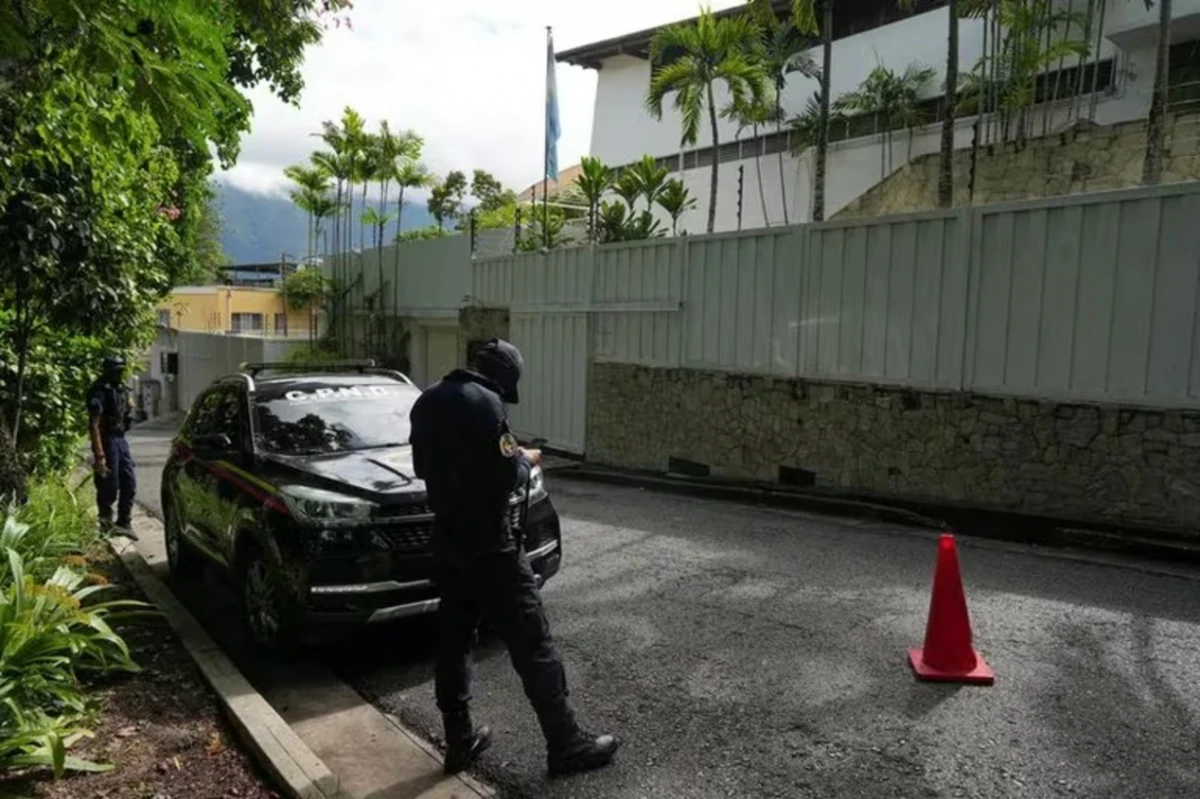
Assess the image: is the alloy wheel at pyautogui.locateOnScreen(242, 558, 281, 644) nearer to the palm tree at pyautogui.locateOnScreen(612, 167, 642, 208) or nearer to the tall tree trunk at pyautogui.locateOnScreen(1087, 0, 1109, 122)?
the palm tree at pyautogui.locateOnScreen(612, 167, 642, 208)

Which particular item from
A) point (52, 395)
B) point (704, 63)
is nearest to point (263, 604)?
point (52, 395)

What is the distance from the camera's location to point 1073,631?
507cm

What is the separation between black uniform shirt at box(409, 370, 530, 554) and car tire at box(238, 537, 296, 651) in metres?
1.83

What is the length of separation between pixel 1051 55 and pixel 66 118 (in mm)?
14805

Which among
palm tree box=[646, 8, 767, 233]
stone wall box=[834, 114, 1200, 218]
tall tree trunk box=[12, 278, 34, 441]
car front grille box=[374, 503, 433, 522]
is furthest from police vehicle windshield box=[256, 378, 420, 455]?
palm tree box=[646, 8, 767, 233]

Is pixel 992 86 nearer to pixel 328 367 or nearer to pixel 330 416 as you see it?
pixel 328 367

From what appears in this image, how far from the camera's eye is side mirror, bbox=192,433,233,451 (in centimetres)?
574

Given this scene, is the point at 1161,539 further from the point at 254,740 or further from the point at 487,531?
the point at 254,740

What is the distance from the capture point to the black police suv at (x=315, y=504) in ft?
15.5

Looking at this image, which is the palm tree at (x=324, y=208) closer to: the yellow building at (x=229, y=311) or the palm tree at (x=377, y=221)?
the palm tree at (x=377, y=221)

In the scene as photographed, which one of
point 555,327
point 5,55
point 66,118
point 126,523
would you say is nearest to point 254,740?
point 5,55

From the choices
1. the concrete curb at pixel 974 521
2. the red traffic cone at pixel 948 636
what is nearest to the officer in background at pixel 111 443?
the concrete curb at pixel 974 521

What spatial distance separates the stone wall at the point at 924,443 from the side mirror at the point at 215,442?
657 cm

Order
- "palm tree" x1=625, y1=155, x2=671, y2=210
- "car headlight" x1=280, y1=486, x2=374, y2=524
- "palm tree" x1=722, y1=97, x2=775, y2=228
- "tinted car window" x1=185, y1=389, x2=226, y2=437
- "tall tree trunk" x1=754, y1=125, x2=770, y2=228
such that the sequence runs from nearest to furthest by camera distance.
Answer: "car headlight" x1=280, y1=486, x2=374, y2=524 → "tinted car window" x1=185, y1=389, x2=226, y2=437 → "palm tree" x1=722, y1=97, x2=775, y2=228 → "palm tree" x1=625, y1=155, x2=671, y2=210 → "tall tree trunk" x1=754, y1=125, x2=770, y2=228
